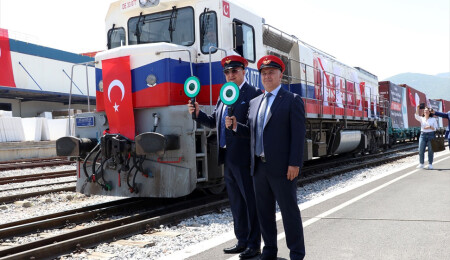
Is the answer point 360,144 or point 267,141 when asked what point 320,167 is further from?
point 267,141

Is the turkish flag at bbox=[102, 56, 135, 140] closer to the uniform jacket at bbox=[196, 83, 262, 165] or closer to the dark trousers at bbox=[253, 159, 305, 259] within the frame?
the uniform jacket at bbox=[196, 83, 262, 165]

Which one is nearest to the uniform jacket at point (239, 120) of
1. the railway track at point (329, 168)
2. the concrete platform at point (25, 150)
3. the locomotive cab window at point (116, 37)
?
the locomotive cab window at point (116, 37)

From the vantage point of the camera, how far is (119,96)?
672 cm

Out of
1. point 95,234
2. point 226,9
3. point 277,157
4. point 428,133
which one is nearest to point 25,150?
point 226,9

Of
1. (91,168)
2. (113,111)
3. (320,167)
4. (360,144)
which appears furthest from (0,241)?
(360,144)

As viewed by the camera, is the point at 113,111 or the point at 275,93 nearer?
the point at 275,93

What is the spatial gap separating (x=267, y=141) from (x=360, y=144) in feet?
42.1

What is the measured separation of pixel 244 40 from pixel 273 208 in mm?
4499

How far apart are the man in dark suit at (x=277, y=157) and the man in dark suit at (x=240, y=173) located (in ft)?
1.03

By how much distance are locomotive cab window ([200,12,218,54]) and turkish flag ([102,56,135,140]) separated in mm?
1315

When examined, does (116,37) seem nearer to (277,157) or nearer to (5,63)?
(277,157)

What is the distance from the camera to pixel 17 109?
31.2 m

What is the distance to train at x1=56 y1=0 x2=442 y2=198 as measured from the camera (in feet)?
20.4

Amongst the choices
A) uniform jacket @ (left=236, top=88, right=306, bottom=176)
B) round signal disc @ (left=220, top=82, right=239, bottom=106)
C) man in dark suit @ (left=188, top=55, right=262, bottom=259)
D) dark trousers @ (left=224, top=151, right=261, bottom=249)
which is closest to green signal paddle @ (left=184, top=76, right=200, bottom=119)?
man in dark suit @ (left=188, top=55, right=262, bottom=259)
